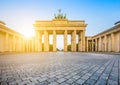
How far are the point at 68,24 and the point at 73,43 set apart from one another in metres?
7.62

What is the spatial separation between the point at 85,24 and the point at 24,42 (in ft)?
99.2

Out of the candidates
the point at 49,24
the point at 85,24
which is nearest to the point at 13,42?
the point at 49,24

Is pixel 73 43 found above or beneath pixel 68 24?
beneath

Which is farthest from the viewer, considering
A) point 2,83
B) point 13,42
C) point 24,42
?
point 24,42

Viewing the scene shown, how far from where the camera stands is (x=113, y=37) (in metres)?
32.0

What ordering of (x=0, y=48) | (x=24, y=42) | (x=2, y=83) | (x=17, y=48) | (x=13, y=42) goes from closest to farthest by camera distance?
(x=2, y=83) → (x=0, y=48) → (x=13, y=42) → (x=17, y=48) → (x=24, y=42)

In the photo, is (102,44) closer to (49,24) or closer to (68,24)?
(68,24)

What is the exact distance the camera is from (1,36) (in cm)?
3173

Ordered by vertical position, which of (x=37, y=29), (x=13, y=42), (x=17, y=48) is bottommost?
(x=17, y=48)

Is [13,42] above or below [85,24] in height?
below

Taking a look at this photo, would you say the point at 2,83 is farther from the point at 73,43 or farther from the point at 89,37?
the point at 89,37

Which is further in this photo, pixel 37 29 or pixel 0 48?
pixel 37 29

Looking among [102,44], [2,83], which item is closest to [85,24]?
[102,44]

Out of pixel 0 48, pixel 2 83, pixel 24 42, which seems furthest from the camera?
pixel 24 42
